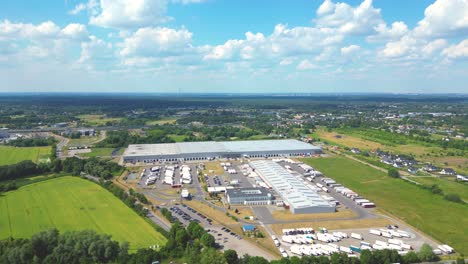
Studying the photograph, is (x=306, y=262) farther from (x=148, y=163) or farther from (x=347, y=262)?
(x=148, y=163)

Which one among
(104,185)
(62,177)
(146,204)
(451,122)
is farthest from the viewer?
(451,122)

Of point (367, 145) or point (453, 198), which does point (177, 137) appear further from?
point (453, 198)

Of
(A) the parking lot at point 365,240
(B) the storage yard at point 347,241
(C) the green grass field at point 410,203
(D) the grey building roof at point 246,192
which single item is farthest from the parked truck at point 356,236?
(D) the grey building roof at point 246,192

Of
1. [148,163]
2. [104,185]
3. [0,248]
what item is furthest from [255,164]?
[0,248]

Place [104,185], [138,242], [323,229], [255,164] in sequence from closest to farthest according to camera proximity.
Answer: [138,242] → [323,229] → [104,185] → [255,164]

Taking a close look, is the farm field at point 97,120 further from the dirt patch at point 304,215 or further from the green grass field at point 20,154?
the dirt patch at point 304,215

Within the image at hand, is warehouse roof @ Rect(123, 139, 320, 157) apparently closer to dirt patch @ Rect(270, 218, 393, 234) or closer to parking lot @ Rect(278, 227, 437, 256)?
dirt patch @ Rect(270, 218, 393, 234)

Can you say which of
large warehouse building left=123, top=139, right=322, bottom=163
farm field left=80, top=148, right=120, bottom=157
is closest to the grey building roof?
large warehouse building left=123, top=139, right=322, bottom=163

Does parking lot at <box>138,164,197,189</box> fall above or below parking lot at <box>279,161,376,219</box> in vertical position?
above
